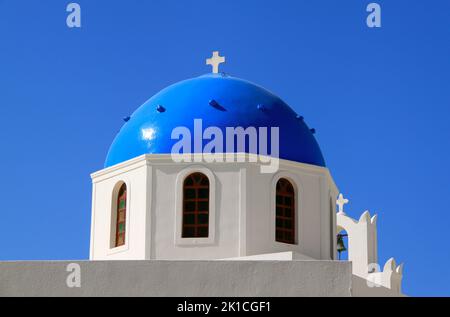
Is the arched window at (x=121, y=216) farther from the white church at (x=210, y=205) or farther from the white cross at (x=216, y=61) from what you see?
the white cross at (x=216, y=61)

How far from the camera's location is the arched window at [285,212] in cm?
1770

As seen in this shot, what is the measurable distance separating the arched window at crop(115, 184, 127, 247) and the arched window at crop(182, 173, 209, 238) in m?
1.23

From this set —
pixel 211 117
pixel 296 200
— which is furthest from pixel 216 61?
pixel 296 200

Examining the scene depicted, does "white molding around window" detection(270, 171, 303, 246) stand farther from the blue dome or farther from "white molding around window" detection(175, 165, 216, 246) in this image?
"white molding around window" detection(175, 165, 216, 246)

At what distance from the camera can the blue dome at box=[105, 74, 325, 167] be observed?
711 inches

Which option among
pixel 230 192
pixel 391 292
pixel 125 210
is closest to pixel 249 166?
pixel 230 192

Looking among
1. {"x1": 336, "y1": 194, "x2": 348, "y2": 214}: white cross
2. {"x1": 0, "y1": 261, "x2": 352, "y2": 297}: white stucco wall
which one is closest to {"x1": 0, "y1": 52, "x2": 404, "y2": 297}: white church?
{"x1": 0, "y1": 261, "x2": 352, "y2": 297}: white stucco wall

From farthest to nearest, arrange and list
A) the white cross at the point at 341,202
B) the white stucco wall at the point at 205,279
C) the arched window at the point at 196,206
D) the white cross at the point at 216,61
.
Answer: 1. the white cross at the point at 341,202
2. the white cross at the point at 216,61
3. the arched window at the point at 196,206
4. the white stucco wall at the point at 205,279

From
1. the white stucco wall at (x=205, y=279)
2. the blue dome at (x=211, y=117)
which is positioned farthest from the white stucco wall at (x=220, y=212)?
the white stucco wall at (x=205, y=279)

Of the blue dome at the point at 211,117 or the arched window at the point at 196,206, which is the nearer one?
the arched window at the point at 196,206

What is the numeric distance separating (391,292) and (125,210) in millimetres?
5296

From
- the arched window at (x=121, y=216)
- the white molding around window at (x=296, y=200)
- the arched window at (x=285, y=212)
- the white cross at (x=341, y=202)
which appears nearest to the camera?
the white molding around window at (x=296, y=200)

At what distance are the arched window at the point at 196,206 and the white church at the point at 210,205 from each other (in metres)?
0.02

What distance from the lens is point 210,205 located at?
1739 cm
